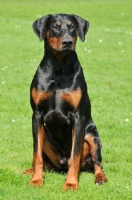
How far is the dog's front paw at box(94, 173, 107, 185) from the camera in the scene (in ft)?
20.6

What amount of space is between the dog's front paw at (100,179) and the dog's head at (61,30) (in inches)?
66.7

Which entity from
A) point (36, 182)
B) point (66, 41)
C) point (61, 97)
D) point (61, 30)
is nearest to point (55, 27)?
point (61, 30)

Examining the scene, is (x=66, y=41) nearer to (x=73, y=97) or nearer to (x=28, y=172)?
(x=73, y=97)

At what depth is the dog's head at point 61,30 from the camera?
606cm

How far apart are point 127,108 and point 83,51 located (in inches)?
258

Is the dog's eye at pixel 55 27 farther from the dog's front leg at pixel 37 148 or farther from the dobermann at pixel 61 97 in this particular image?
the dog's front leg at pixel 37 148

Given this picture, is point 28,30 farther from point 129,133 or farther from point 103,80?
point 129,133

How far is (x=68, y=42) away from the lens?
601 cm

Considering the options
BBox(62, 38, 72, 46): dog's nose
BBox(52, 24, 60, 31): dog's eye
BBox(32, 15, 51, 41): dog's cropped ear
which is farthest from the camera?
BBox(32, 15, 51, 41): dog's cropped ear

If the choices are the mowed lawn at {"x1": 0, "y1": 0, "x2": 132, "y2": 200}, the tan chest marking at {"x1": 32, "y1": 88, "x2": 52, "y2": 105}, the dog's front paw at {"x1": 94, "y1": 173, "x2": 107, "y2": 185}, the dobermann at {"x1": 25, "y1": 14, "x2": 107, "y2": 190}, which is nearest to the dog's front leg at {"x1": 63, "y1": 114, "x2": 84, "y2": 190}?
the dobermann at {"x1": 25, "y1": 14, "x2": 107, "y2": 190}

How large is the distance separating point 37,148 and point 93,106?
13.8 ft

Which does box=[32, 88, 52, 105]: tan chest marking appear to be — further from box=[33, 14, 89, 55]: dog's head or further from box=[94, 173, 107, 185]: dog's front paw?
box=[94, 173, 107, 185]: dog's front paw

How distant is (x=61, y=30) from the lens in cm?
618

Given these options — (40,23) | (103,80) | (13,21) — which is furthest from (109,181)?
(13,21)
